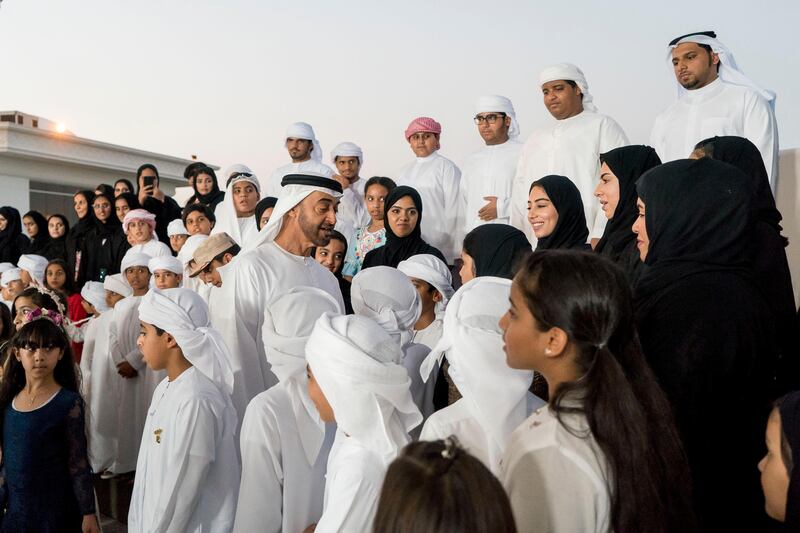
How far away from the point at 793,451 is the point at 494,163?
483 centimetres

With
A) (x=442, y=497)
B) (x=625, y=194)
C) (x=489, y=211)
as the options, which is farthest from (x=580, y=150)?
(x=442, y=497)

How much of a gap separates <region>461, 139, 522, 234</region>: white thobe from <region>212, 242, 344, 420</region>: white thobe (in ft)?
8.21

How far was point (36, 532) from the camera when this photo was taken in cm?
328

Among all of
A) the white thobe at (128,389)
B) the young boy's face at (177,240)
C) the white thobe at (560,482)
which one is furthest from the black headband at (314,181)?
the young boy's face at (177,240)

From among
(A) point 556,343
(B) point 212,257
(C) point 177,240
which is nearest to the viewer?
(A) point 556,343

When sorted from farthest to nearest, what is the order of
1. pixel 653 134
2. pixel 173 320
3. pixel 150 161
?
pixel 150 161
pixel 653 134
pixel 173 320

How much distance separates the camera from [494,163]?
6.16 meters

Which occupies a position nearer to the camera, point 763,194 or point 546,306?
point 546,306

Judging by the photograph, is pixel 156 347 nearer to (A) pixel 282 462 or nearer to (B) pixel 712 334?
(A) pixel 282 462

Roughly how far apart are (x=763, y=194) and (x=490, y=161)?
297 centimetres

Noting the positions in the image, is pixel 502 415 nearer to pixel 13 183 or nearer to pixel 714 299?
pixel 714 299

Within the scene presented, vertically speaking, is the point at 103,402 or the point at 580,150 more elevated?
the point at 580,150

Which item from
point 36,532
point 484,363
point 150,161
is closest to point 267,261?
point 36,532

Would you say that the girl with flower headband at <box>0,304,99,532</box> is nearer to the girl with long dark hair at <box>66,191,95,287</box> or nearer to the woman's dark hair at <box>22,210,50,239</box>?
the girl with long dark hair at <box>66,191,95,287</box>
